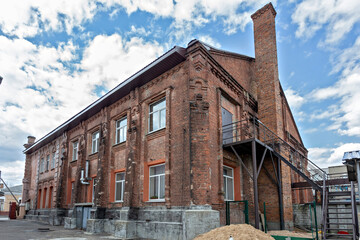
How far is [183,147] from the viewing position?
11773 millimetres

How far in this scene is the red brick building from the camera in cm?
1152

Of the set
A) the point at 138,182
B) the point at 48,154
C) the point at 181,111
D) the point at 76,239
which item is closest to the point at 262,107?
the point at 181,111

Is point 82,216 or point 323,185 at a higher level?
point 323,185

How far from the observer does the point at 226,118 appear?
47.2 ft

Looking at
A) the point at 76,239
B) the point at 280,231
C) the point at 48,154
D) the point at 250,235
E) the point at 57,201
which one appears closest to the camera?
the point at 250,235

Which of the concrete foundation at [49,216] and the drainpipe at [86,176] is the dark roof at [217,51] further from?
the concrete foundation at [49,216]

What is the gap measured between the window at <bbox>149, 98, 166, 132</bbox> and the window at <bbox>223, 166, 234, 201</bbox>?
3864mm

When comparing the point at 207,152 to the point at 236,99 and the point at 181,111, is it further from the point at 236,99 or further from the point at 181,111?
the point at 236,99

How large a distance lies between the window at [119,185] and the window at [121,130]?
2028 mm

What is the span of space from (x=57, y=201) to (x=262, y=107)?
16.7 m

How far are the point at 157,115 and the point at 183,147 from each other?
3096 millimetres

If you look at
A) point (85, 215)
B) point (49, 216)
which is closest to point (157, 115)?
point (85, 215)

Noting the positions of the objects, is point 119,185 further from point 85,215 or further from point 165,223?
point 165,223

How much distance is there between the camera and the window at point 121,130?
16594 millimetres
